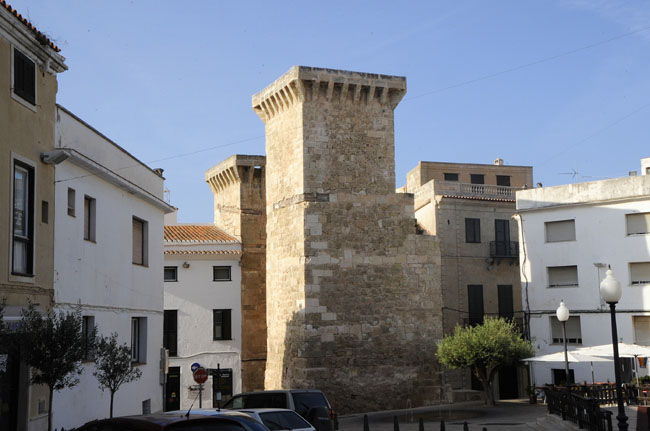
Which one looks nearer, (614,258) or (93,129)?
(93,129)

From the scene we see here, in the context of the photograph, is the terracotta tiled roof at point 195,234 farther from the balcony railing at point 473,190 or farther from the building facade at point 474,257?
the balcony railing at point 473,190

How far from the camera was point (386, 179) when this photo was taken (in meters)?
30.3

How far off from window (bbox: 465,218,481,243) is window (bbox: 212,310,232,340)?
40.9ft

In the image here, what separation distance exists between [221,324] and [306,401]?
18.8 meters

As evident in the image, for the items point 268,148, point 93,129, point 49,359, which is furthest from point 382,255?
point 49,359

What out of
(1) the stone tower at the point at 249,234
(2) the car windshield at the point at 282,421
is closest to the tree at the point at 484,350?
(1) the stone tower at the point at 249,234

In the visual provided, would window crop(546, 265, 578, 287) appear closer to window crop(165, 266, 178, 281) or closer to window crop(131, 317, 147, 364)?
window crop(165, 266, 178, 281)

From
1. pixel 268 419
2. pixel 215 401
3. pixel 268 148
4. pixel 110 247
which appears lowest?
pixel 215 401

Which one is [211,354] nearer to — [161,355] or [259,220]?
[259,220]

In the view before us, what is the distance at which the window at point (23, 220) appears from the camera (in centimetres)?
1369

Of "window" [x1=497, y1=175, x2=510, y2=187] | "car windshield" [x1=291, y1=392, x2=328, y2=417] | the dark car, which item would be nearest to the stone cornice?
"car windshield" [x1=291, y1=392, x2=328, y2=417]

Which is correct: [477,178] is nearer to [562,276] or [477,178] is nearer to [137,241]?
[562,276]

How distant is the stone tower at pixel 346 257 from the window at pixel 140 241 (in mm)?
8077

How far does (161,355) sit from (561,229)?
18.8 m
